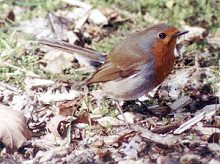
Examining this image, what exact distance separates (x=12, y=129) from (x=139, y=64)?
1174mm

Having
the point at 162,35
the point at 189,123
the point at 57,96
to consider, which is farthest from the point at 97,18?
the point at 189,123

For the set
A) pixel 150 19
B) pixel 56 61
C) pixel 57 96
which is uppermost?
pixel 150 19

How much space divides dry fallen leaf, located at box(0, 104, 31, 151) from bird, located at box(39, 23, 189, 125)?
2.41ft

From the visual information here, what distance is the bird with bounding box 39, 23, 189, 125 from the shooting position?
5039 mm

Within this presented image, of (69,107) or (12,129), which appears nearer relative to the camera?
(12,129)

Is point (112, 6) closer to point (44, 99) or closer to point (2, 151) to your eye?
point (44, 99)

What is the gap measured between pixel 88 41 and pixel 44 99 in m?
1.38

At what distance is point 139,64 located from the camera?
5074 millimetres

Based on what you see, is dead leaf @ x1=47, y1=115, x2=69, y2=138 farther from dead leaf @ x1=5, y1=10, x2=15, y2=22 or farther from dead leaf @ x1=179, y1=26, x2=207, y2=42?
dead leaf @ x1=5, y1=10, x2=15, y2=22

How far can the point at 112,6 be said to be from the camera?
284 inches

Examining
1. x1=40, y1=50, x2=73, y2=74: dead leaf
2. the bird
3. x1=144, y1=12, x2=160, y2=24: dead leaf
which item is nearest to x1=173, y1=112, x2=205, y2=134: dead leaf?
the bird

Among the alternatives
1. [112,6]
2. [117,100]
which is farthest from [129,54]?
[112,6]

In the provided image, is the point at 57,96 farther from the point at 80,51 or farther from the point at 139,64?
the point at 139,64

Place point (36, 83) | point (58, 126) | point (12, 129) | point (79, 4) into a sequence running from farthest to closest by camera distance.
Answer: point (79, 4), point (36, 83), point (58, 126), point (12, 129)
